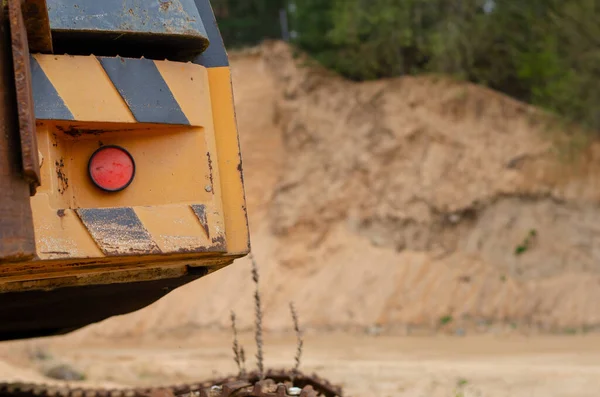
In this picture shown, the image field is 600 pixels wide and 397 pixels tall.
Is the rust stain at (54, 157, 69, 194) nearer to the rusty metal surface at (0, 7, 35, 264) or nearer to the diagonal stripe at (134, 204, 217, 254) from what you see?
the diagonal stripe at (134, 204, 217, 254)

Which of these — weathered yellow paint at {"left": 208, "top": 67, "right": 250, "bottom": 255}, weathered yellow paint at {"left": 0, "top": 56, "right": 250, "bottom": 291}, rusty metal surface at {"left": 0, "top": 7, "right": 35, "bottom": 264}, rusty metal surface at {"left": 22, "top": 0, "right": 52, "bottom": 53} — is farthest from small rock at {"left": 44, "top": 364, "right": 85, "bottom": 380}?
rusty metal surface at {"left": 0, "top": 7, "right": 35, "bottom": 264}

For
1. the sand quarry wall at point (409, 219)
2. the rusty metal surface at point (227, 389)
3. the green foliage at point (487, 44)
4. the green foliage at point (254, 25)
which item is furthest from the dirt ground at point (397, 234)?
the rusty metal surface at point (227, 389)

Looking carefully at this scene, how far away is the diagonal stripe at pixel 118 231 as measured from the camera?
2.57m

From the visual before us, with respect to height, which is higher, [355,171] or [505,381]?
[355,171]

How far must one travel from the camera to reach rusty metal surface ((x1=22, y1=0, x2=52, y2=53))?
2.22 meters

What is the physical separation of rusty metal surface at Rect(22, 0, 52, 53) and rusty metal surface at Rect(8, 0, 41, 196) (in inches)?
4.9

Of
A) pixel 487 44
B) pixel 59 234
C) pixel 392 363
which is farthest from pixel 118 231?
pixel 487 44

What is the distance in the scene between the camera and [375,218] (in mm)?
16234

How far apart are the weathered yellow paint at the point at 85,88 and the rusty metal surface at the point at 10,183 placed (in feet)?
1.68

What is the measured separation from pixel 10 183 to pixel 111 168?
2.25ft

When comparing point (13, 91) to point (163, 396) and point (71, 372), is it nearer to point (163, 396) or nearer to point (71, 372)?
point (163, 396)

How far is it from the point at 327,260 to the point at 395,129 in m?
2.75

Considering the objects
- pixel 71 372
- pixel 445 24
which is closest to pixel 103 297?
pixel 71 372

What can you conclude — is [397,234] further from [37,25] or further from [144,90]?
[37,25]
